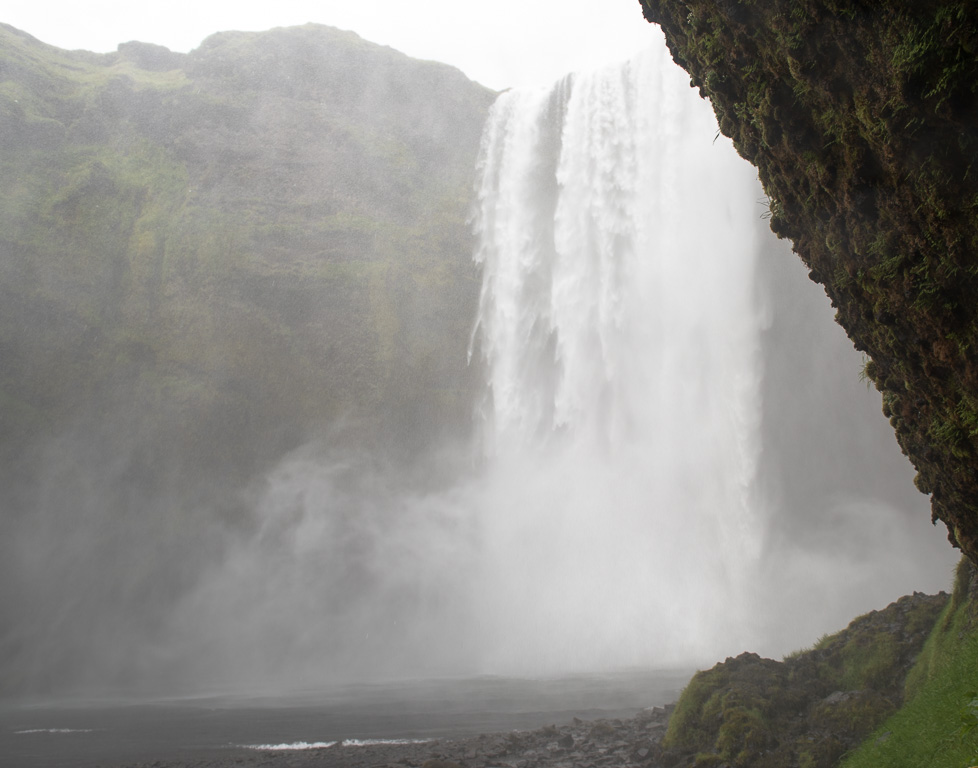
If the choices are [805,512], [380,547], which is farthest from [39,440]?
[805,512]

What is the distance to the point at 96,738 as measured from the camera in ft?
61.6

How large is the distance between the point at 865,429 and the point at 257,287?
1106 inches

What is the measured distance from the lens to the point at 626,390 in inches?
1292

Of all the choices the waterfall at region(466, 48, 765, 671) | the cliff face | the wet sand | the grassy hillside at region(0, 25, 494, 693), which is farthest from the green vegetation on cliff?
the grassy hillside at region(0, 25, 494, 693)

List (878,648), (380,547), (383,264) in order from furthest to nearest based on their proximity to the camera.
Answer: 1. (383,264)
2. (380,547)
3. (878,648)

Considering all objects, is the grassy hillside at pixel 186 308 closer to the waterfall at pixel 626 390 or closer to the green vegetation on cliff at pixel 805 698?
the waterfall at pixel 626 390

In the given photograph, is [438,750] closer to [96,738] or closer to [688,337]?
[96,738]

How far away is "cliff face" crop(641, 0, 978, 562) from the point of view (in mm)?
4633

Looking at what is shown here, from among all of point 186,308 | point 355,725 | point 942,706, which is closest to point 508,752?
point 355,725

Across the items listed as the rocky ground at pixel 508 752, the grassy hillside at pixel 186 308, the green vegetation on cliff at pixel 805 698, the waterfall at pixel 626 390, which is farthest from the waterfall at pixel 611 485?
the green vegetation on cliff at pixel 805 698

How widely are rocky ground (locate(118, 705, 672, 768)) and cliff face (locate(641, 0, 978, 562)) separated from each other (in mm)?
7997

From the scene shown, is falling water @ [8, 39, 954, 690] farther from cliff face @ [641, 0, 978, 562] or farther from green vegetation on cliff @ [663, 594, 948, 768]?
cliff face @ [641, 0, 978, 562]

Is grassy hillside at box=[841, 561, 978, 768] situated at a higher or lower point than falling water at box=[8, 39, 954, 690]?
lower

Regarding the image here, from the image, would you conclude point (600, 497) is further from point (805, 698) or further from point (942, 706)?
point (942, 706)
